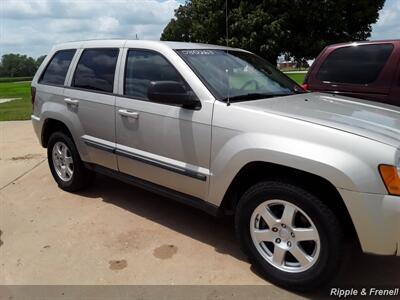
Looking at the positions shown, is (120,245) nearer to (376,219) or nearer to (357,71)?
(376,219)

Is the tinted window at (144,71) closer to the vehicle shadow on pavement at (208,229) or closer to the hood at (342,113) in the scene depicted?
the hood at (342,113)

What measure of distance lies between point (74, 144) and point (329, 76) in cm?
324

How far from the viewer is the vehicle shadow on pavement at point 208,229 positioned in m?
3.42

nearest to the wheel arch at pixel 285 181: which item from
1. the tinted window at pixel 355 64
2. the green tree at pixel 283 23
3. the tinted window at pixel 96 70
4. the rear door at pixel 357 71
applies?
the tinted window at pixel 96 70

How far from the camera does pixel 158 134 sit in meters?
4.07

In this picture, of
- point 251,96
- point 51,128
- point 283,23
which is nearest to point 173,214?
point 251,96

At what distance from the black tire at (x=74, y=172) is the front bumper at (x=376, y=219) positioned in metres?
3.31

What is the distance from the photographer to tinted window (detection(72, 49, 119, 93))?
4.71 metres

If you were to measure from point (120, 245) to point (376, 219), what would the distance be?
7.42ft

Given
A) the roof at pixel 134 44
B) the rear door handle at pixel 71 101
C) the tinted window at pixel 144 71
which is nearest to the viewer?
the tinted window at pixel 144 71

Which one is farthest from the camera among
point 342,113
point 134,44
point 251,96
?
point 134,44

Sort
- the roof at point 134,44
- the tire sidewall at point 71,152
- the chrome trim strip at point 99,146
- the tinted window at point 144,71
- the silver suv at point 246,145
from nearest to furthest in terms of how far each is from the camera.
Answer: the silver suv at point 246,145 → the tinted window at point 144,71 → the roof at point 134,44 → the chrome trim strip at point 99,146 → the tire sidewall at point 71,152

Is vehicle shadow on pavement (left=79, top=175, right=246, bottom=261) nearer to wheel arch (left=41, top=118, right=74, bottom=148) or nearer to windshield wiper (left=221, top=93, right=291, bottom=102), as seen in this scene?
wheel arch (left=41, top=118, right=74, bottom=148)

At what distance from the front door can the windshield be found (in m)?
0.22
